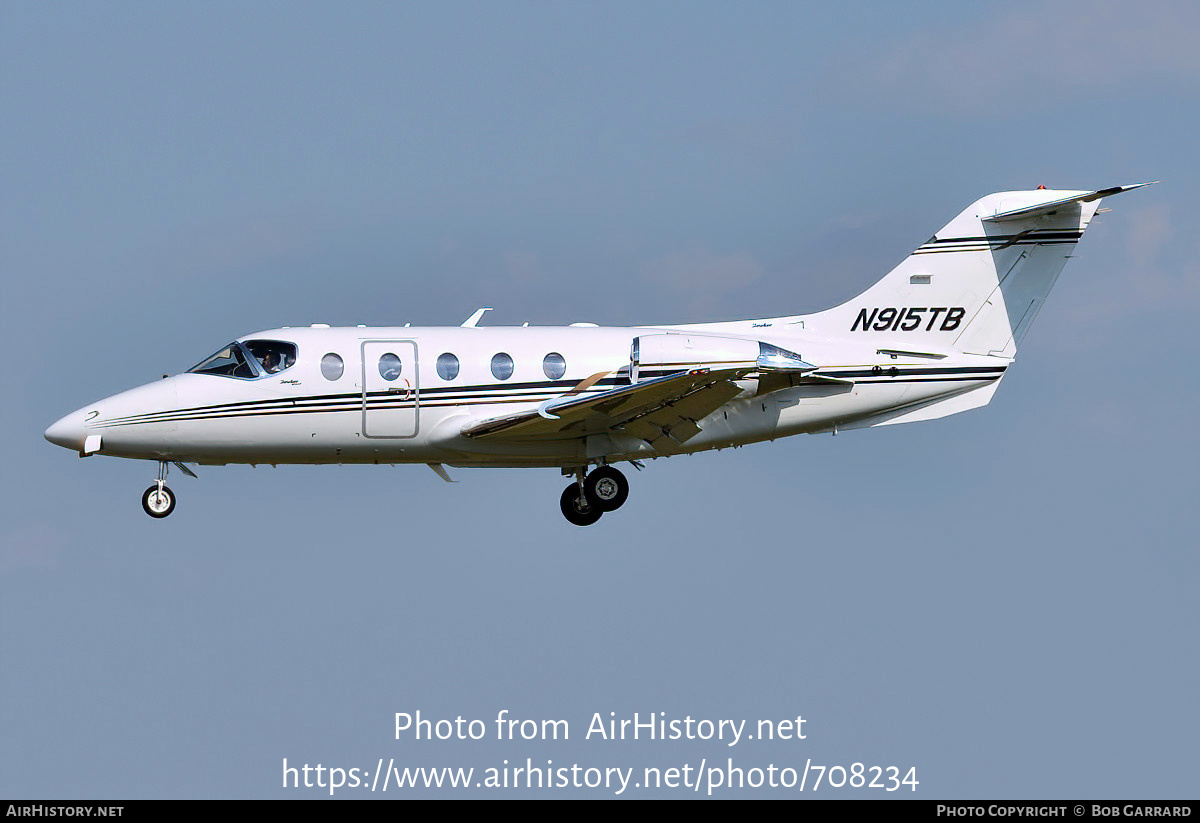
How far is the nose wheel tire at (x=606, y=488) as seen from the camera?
88.6 ft

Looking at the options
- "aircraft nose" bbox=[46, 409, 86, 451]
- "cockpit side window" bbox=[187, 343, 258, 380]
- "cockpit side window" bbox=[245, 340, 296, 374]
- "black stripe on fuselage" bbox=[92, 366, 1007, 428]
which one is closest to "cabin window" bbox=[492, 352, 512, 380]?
"black stripe on fuselage" bbox=[92, 366, 1007, 428]

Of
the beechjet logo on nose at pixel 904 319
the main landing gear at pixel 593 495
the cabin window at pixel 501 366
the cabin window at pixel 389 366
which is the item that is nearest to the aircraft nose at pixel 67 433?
the cabin window at pixel 389 366

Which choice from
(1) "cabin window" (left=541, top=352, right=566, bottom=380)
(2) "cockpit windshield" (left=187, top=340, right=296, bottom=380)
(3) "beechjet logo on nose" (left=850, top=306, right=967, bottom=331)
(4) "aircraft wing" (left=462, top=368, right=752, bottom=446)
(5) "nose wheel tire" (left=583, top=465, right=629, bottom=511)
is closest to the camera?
(4) "aircraft wing" (left=462, top=368, right=752, bottom=446)

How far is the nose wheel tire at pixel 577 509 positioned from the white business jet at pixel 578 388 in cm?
2

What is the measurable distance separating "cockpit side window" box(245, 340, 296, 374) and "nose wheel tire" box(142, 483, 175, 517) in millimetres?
2735

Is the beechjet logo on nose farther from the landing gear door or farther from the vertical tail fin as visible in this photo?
the landing gear door

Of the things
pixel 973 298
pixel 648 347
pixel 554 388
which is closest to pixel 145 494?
pixel 554 388

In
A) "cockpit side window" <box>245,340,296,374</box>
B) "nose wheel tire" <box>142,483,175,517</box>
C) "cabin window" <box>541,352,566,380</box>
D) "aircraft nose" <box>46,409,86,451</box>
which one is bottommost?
"nose wheel tire" <box>142,483,175,517</box>

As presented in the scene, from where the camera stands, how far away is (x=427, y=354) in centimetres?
2595

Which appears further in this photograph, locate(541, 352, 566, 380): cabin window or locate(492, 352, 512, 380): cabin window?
locate(541, 352, 566, 380): cabin window

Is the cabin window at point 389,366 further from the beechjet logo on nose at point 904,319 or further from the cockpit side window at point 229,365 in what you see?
the beechjet logo on nose at point 904,319

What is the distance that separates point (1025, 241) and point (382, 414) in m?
11.8

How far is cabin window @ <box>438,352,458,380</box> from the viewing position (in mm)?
25891

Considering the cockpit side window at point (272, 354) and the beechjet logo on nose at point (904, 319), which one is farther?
the beechjet logo on nose at point (904, 319)
